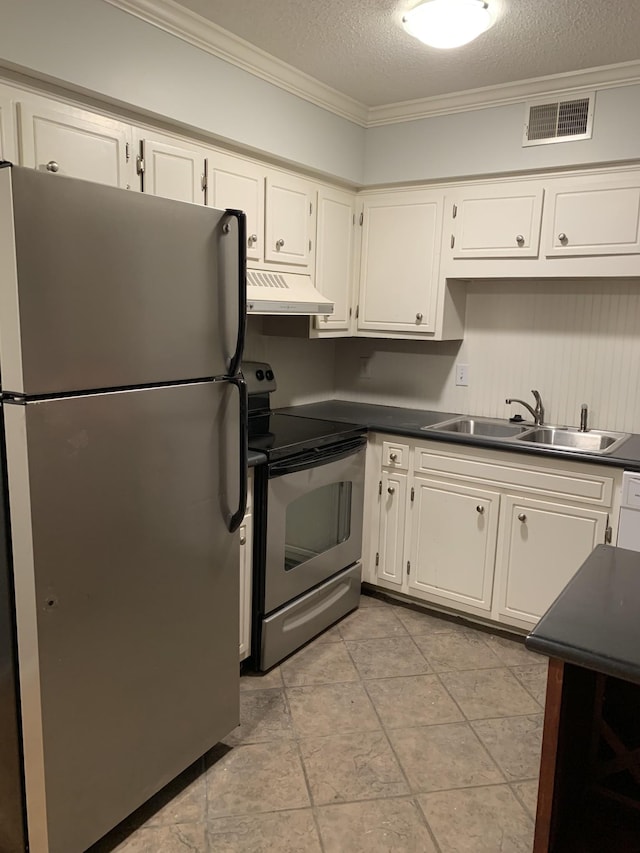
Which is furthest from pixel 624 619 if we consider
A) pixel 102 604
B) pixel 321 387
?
pixel 321 387

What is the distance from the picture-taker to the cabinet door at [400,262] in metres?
3.27

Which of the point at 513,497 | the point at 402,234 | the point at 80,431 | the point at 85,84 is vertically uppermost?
the point at 85,84

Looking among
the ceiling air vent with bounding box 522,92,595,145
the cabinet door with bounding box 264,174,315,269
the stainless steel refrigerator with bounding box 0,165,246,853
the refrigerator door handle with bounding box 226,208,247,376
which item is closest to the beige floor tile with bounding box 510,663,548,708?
the stainless steel refrigerator with bounding box 0,165,246,853

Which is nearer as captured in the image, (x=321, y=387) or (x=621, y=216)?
(x=621, y=216)

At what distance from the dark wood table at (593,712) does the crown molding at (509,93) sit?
6.69ft

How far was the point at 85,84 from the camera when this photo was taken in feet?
6.64

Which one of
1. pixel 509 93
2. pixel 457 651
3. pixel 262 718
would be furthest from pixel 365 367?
pixel 262 718

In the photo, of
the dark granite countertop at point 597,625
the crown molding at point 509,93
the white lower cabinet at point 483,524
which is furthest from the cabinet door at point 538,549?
the crown molding at point 509,93

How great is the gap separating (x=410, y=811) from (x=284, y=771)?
0.42 m

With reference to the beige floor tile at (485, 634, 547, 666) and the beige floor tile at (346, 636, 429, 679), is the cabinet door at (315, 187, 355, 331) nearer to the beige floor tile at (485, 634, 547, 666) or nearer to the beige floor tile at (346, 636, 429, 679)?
the beige floor tile at (346, 636, 429, 679)

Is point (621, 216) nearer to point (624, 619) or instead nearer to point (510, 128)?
point (510, 128)

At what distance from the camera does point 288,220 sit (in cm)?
300

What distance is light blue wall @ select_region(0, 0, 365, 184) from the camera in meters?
1.89

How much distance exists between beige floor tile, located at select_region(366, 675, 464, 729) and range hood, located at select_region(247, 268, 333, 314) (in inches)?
62.8
